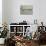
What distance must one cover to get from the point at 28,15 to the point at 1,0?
4.42 ft

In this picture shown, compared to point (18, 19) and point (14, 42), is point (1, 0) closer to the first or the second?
point (18, 19)

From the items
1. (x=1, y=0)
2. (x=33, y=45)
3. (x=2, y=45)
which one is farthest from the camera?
(x=1, y=0)

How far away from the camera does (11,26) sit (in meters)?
5.59

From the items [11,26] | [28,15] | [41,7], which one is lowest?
[11,26]

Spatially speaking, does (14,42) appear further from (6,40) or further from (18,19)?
(18,19)

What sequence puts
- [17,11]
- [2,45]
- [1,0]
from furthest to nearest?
[17,11]
[1,0]
[2,45]

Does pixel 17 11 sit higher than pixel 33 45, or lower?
higher

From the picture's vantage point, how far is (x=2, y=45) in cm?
351

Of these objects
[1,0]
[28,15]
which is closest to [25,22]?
[28,15]

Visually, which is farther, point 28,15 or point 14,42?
point 28,15

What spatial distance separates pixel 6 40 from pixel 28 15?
2.51 metres

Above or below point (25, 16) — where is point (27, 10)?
above

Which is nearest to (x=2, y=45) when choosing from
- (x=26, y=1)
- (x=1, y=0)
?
(x=1, y=0)

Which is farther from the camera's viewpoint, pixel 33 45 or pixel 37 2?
pixel 37 2
